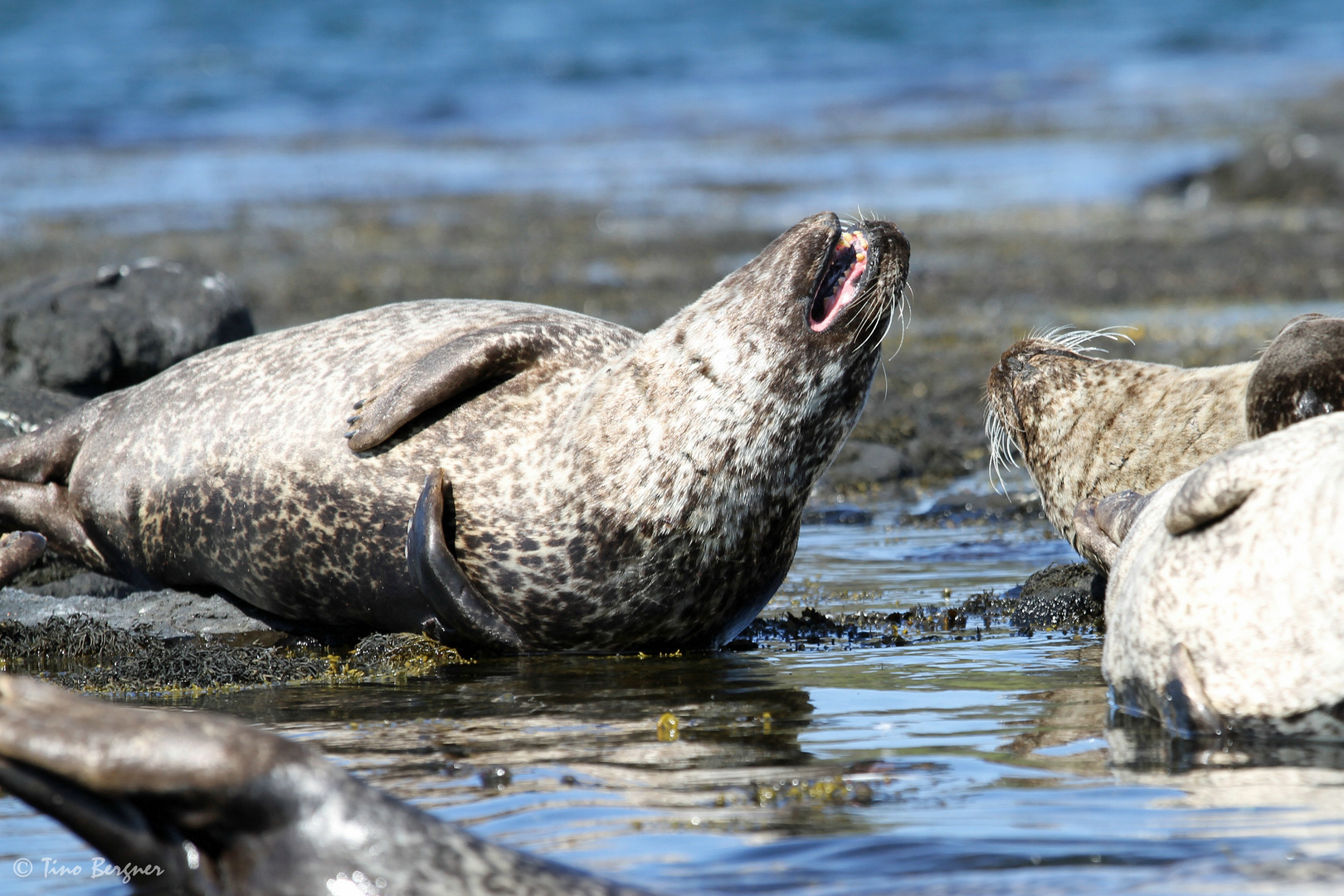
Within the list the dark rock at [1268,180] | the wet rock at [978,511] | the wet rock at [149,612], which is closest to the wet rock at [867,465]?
the wet rock at [978,511]

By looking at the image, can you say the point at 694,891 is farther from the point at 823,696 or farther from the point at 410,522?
the point at 410,522

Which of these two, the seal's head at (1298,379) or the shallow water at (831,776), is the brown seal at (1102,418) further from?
the shallow water at (831,776)

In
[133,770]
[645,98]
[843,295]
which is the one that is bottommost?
[133,770]

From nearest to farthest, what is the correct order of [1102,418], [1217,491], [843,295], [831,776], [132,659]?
[831,776] < [1217,491] < [132,659] < [843,295] < [1102,418]

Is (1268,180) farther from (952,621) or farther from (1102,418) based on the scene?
(952,621)

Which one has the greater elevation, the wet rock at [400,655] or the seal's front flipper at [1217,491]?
the seal's front flipper at [1217,491]

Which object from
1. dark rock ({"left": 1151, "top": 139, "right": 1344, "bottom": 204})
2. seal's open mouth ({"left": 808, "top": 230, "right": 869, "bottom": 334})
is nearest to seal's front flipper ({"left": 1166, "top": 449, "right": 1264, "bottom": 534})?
seal's open mouth ({"left": 808, "top": 230, "right": 869, "bottom": 334})

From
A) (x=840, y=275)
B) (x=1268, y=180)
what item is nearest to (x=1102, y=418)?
(x=840, y=275)

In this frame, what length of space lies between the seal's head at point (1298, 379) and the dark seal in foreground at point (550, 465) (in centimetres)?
116

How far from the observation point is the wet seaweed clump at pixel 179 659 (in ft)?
17.3

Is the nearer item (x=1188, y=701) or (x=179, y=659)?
(x=1188, y=701)

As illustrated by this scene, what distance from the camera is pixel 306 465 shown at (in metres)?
5.84

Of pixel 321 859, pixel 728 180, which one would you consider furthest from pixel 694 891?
pixel 728 180

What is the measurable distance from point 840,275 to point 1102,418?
1038mm
